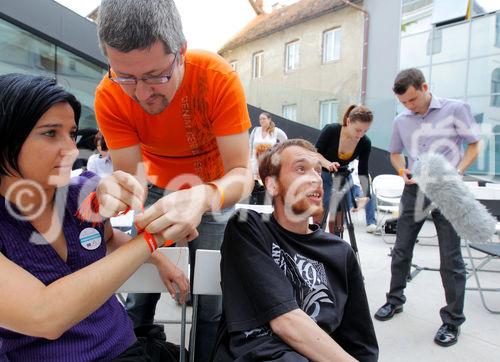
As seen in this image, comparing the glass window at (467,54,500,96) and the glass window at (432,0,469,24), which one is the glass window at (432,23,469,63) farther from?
the glass window at (467,54,500,96)

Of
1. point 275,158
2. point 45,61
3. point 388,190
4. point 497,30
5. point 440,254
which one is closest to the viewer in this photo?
point 275,158

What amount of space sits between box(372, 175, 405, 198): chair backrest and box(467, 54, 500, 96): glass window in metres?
5.01

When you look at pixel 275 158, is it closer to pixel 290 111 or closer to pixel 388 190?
pixel 388 190

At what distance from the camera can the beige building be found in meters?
10.7

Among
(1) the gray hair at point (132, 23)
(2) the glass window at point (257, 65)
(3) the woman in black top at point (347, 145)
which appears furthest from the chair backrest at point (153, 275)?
(2) the glass window at point (257, 65)

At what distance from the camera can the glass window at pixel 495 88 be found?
8820 millimetres

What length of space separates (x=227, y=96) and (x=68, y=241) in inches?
30.4

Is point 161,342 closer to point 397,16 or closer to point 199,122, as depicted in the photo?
point 199,122

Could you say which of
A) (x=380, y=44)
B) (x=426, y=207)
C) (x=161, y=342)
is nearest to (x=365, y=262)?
(x=426, y=207)

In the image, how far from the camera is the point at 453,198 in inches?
97.3

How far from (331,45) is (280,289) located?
14.0 meters

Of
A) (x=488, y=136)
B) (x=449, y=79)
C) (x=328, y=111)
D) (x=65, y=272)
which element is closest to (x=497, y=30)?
(x=449, y=79)

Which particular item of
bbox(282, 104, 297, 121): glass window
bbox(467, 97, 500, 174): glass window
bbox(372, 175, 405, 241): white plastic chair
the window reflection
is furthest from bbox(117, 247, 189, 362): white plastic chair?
bbox(282, 104, 297, 121): glass window

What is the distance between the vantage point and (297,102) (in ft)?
35.1
